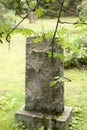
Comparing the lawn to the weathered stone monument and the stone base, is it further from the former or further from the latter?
the weathered stone monument

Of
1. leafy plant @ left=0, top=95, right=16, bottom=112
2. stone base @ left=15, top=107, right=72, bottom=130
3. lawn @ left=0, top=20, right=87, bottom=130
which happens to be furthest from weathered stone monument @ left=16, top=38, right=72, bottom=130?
leafy plant @ left=0, top=95, right=16, bottom=112

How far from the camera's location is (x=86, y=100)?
5.82 metres

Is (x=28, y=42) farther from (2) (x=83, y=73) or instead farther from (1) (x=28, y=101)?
(2) (x=83, y=73)

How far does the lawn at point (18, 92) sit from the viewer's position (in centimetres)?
468

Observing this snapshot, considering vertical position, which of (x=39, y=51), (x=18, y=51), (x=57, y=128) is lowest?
(x=18, y=51)

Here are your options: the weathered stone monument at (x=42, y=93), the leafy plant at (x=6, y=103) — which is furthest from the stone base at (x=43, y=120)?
the leafy plant at (x=6, y=103)

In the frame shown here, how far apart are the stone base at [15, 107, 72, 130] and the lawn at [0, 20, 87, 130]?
205 millimetres

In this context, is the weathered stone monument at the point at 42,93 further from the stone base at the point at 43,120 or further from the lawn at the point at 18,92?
the lawn at the point at 18,92

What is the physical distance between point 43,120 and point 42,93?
1.31ft

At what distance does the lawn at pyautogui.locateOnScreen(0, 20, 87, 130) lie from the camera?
4684 millimetres

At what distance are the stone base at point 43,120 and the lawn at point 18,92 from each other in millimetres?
205

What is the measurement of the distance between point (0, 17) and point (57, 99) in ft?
26.7

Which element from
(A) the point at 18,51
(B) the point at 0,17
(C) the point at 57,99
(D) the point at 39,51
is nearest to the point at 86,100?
(C) the point at 57,99

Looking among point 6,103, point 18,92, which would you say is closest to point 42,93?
point 6,103
